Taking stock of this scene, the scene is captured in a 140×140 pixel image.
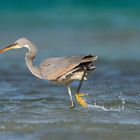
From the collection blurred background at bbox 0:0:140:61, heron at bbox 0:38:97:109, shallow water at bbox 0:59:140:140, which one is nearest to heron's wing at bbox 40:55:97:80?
heron at bbox 0:38:97:109

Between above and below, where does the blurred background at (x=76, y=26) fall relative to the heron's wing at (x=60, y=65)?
above

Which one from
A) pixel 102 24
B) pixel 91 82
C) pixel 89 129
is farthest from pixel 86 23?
pixel 89 129

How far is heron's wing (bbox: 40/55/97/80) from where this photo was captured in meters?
9.54

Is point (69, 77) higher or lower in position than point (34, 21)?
lower

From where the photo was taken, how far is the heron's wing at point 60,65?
9539mm

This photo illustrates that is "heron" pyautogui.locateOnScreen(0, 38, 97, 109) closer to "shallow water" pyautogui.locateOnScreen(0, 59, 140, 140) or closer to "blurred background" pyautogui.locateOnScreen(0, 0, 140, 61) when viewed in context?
"shallow water" pyautogui.locateOnScreen(0, 59, 140, 140)

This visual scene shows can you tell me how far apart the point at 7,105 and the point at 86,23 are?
14.3 meters

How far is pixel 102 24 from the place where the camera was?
23.7 meters

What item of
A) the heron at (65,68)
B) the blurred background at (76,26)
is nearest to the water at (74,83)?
the blurred background at (76,26)

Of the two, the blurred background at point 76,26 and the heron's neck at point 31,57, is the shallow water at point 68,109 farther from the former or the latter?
the blurred background at point 76,26

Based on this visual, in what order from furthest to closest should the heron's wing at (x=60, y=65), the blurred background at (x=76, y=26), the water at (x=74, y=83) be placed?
the blurred background at (x=76, y=26) < the heron's wing at (x=60, y=65) < the water at (x=74, y=83)

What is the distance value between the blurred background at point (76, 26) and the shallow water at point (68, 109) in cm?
391

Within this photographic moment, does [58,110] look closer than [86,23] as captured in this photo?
Yes

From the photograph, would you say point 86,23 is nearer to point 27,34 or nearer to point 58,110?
point 27,34
